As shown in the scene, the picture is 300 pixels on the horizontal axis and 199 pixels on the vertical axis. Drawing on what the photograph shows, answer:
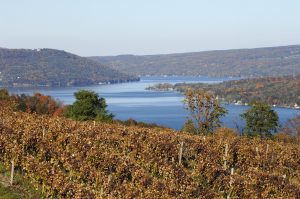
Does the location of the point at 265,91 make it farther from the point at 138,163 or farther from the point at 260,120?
the point at 138,163

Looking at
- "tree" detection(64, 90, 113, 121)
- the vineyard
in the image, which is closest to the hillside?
"tree" detection(64, 90, 113, 121)

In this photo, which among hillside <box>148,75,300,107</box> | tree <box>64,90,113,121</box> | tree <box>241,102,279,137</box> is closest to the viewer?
tree <box>241,102,279,137</box>

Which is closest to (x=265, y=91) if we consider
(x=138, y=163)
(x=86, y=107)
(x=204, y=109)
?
(x=86, y=107)

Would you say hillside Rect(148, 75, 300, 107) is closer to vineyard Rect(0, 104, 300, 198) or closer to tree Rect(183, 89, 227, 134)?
tree Rect(183, 89, 227, 134)

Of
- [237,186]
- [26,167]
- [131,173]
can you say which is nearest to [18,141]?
[26,167]

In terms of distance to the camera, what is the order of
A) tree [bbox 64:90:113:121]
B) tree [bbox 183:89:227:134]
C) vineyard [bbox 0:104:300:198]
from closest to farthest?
vineyard [bbox 0:104:300:198] < tree [bbox 183:89:227:134] < tree [bbox 64:90:113:121]

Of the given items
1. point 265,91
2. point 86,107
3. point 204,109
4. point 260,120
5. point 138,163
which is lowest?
point 265,91
